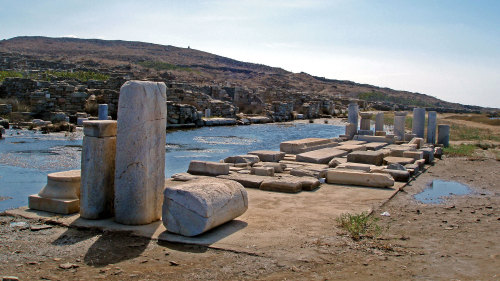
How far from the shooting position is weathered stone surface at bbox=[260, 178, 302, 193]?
8.84 meters

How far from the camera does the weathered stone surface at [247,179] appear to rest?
30.4ft

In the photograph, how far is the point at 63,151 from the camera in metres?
14.2

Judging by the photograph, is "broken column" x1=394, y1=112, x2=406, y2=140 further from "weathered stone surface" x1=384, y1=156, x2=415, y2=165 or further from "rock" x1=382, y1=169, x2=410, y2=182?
"rock" x1=382, y1=169, x2=410, y2=182

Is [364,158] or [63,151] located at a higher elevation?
[364,158]

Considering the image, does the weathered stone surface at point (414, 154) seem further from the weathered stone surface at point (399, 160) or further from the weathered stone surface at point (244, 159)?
the weathered stone surface at point (244, 159)

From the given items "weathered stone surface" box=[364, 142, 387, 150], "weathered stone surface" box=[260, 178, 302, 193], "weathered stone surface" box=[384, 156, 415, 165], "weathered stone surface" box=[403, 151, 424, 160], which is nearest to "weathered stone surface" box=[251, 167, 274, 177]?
"weathered stone surface" box=[260, 178, 302, 193]

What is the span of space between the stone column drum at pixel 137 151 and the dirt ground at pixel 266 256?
434 mm

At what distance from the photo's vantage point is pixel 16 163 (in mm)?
11680

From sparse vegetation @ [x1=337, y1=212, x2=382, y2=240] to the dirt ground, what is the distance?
4.5 inches

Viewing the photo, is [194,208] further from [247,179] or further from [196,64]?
[196,64]

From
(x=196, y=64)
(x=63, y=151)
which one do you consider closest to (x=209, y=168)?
(x=63, y=151)

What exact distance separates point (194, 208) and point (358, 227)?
2.22 metres

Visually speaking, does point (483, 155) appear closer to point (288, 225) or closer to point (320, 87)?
point (288, 225)

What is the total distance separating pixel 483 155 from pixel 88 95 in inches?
752
